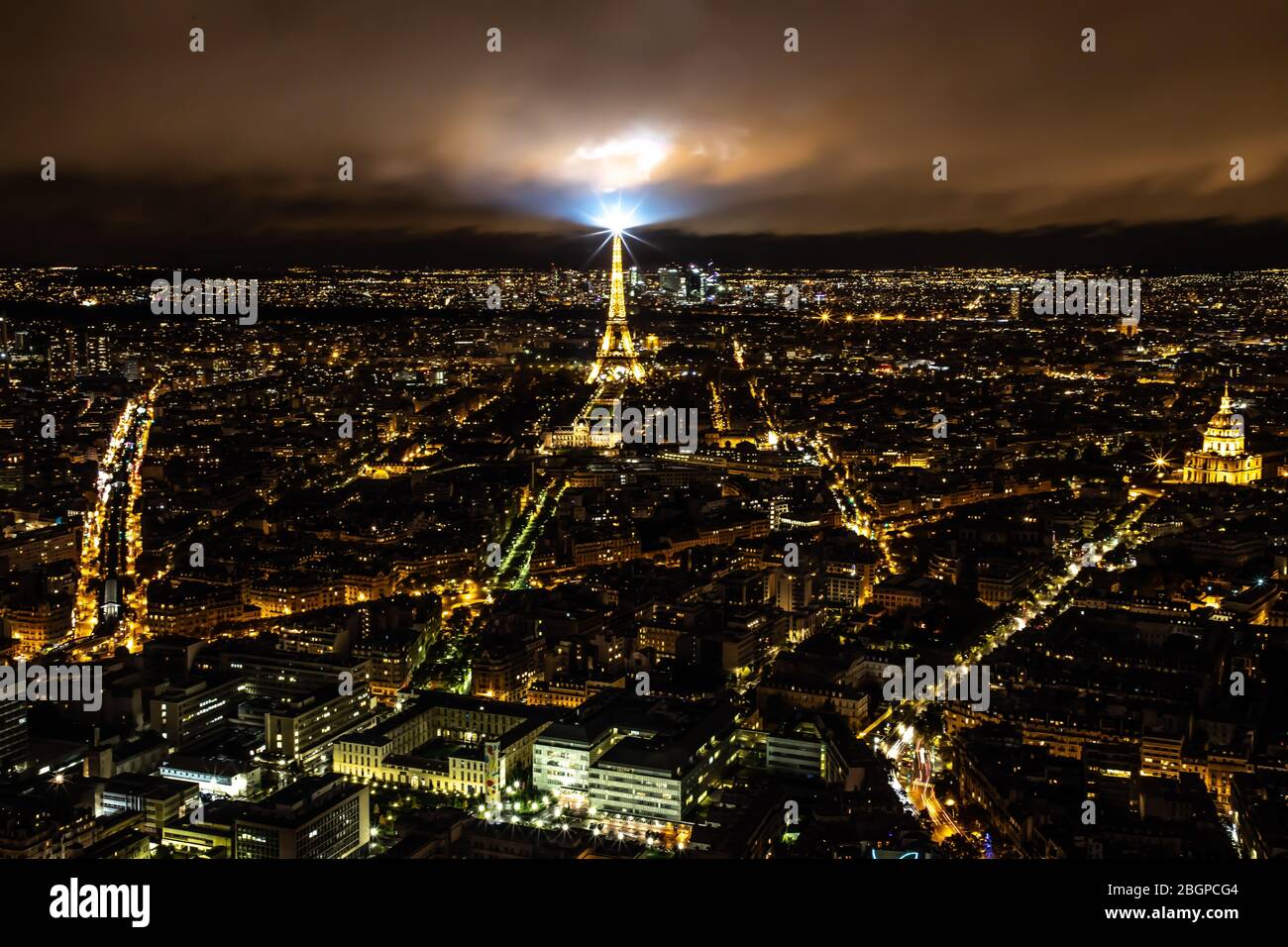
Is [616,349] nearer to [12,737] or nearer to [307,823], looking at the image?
[12,737]

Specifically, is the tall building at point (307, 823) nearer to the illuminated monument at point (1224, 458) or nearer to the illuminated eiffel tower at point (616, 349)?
the illuminated monument at point (1224, 458)

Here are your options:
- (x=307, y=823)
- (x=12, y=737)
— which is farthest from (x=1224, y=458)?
(x=12, y=737)

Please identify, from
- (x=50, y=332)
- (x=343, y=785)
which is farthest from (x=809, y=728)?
(x=50, y=332)

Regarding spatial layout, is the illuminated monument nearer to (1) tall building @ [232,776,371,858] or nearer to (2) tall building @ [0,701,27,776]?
(1) tall building @ [232,776,371,858]

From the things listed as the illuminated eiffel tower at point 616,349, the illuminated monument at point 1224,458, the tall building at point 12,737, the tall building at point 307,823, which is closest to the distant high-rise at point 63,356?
the illuminated eiffel tower at point 616,349
